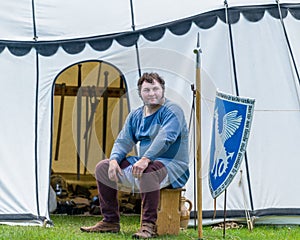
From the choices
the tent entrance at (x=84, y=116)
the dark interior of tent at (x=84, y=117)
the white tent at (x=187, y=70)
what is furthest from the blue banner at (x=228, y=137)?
the tent entrance at (x=84, y=116)

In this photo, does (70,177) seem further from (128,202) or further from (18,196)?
(18,196)

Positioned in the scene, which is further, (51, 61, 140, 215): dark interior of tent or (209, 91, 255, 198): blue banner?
(51, 61, 140, 215): dark interior of tent

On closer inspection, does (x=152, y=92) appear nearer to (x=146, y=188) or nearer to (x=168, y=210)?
(x=146, y=188)

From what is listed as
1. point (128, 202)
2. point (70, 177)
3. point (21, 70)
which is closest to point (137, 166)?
point (21, 70)

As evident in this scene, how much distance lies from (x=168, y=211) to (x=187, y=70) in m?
1.25

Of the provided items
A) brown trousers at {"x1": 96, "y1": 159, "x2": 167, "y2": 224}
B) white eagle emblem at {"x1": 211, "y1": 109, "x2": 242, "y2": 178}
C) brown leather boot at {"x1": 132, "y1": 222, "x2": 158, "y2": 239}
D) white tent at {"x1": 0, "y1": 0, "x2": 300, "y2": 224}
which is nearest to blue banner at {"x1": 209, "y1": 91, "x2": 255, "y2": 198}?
white eagle emblem at {"x1": 211, "y1": 109, "x2": 242, "y2": 178}

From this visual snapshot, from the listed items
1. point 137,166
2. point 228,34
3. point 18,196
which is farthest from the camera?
point 228,34

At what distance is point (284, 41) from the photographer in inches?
232

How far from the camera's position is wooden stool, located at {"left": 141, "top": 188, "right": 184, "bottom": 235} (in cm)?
486

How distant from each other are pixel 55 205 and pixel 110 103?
1628 millimetres

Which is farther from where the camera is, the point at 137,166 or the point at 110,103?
the point at 110,103

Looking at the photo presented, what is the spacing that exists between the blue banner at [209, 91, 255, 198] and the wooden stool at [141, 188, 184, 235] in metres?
0.24

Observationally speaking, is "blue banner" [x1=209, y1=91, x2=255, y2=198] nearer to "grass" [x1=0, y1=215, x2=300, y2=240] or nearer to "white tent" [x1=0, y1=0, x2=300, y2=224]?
"grass" [x1=0, y1=215, x2=300, y2=240]

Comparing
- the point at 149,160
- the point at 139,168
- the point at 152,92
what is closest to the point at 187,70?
the point at 152,92
